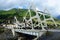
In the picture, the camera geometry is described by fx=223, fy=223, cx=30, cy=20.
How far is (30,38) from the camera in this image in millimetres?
57000

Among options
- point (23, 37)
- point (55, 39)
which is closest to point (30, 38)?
point (23, 37)

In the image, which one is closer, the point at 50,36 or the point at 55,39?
the point at 55,39

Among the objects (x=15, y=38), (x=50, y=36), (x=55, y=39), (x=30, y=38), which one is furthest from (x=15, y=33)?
(x=55, y=39)

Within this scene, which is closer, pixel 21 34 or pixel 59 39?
pixel 59 39

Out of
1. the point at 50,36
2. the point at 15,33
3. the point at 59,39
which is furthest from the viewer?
the point at 15,33

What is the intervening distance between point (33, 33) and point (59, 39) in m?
7.16

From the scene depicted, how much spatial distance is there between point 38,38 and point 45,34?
3.96 meters

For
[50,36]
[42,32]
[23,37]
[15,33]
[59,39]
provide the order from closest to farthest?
[59,39] < [42,32] < [50,36] < [23,37] < [15,33]

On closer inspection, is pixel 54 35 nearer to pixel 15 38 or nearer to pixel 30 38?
pixel 30 38

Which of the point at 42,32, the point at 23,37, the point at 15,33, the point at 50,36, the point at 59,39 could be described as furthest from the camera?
the point at 15,33

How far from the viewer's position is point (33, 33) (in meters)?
51.4

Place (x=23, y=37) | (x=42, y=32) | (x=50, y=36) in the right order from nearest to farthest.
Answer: (x=42, y=32) → (x=50, y=36) → (x=23, y=37)

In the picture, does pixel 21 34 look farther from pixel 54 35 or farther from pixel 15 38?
pixel 54 35

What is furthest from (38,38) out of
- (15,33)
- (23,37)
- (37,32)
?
(15,33)
